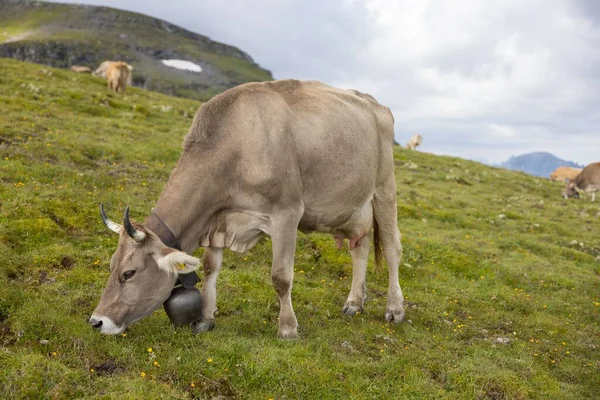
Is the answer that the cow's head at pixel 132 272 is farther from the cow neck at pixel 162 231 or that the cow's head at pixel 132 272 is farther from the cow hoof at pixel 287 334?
the cow hoof at pixel 287 334

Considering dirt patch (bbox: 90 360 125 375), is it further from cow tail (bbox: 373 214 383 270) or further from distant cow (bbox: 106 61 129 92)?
distant cow (bbox: 106 61 129 92)

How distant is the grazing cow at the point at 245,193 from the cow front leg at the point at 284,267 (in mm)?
15

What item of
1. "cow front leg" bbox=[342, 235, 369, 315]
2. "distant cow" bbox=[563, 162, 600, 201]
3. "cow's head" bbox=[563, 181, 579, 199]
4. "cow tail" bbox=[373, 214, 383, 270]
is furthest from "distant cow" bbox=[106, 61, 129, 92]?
"distant cow" bbox=[563, 162, 600, 201]

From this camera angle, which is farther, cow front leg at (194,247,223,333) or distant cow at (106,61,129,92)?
distant cow at (106,61,129,92)

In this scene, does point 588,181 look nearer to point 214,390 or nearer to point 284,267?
point 284,267

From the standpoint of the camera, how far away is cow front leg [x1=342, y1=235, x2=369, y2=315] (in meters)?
10.1

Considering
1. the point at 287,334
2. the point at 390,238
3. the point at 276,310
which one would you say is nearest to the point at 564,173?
the point at 390,238

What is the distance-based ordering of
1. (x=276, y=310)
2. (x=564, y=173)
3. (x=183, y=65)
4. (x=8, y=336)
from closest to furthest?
(x=8, y=336), (x=276, y=310), (x=564, y=173), (x=183, y=65)

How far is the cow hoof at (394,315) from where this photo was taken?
10.1 meters

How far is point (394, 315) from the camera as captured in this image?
10.1 meters

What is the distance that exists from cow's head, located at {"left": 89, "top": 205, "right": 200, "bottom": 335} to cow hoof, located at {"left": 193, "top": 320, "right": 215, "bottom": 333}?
3.59ft

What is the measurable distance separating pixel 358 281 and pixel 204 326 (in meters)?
3.57

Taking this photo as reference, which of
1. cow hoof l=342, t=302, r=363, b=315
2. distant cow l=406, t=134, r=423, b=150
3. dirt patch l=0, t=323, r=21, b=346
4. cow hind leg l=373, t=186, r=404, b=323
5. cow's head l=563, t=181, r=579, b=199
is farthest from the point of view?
distant cow l=406, t=134, r=423, b=150

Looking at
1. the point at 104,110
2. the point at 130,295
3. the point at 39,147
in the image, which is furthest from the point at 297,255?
the point at 104,110
